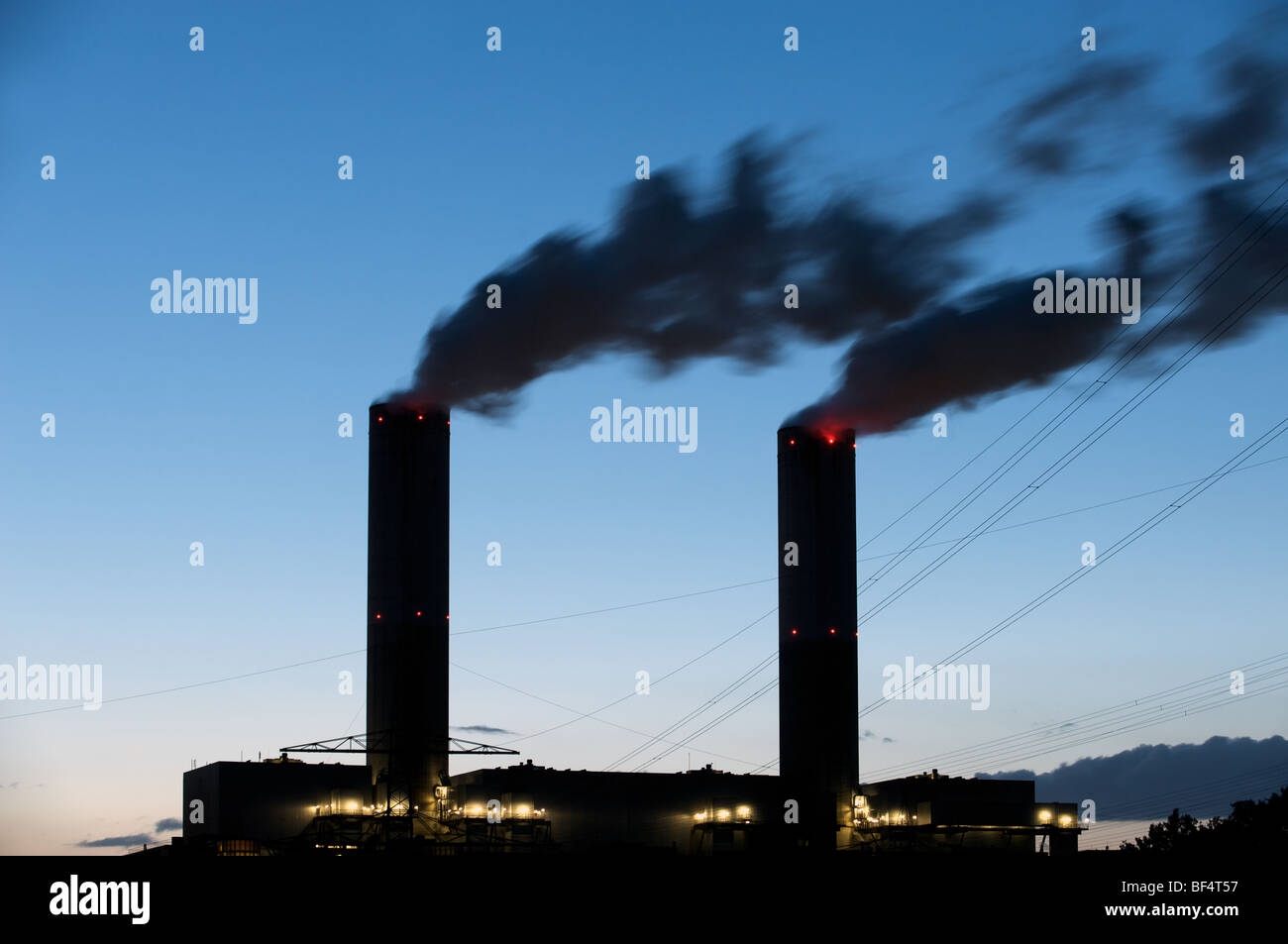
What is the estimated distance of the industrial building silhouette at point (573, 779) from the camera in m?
83.9

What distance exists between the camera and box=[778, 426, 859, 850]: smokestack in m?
94.3

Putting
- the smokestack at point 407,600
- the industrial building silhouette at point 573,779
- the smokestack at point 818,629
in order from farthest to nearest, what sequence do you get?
the smokestack at point 818,629, the smokestack at point 407,600, the industrial building silhouette at point 573,779

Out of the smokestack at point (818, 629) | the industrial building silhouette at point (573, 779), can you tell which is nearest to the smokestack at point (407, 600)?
the industrial building silhouette at point (573, 779)

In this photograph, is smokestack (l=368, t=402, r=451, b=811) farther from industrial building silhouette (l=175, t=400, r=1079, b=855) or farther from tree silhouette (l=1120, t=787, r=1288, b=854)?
tree silhouette (l=1120, t=787, r=1288, b=854)

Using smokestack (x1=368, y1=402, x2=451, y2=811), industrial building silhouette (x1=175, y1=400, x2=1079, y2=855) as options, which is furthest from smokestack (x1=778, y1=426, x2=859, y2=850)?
smokestack (x1=368, y1=402, x2=451, y2=811)

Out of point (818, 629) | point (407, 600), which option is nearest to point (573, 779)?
point (407, 600)

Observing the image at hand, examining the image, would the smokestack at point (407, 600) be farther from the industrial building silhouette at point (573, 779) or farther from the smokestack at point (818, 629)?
the smokestack at point (818, 629)

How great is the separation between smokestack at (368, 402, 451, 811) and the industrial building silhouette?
3.2 inches

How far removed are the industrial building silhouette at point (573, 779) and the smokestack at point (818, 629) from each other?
0.10m

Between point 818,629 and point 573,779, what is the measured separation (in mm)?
17512

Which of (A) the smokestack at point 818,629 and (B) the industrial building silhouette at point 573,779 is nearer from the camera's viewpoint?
(B) the industrial building silhouette at point 573,779
